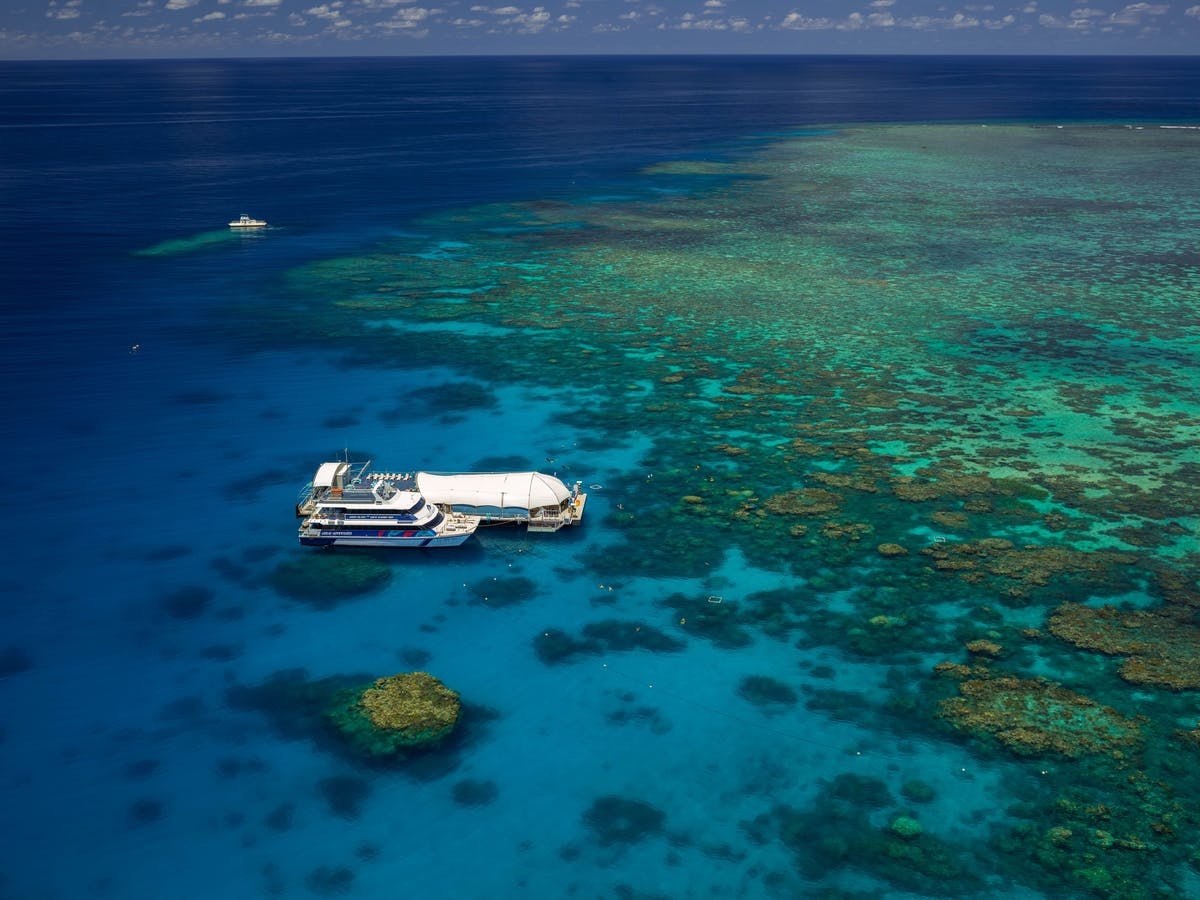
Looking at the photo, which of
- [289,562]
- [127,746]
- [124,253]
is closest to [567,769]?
[127,746]

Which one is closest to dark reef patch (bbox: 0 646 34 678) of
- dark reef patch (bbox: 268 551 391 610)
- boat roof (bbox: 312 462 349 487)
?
dark reef patch (bbox: 268 551 391 610)

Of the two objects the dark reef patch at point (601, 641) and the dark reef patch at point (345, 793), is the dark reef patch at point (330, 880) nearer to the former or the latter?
the dark reef patch at point (345, 793)

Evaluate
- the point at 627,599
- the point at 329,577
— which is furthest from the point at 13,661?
the point at 627,599

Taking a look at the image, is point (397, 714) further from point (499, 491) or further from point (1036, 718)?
point (1036, 718)

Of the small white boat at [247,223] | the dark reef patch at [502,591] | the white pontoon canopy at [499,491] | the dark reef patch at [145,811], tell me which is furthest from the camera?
the small white boat at [247,223]

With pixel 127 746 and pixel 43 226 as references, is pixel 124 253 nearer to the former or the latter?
pixel 43 226

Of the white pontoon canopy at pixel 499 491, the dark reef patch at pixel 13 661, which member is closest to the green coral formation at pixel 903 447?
the white pontoon canopy at pixel 499 491
